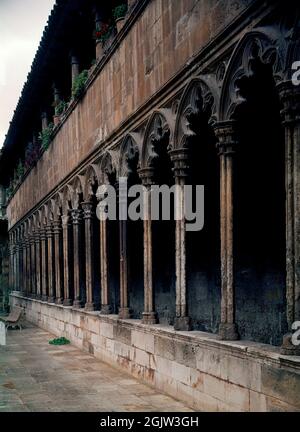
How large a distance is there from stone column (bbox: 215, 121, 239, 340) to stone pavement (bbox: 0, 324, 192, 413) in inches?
57.3

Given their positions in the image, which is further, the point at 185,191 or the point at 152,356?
the point at 152,356

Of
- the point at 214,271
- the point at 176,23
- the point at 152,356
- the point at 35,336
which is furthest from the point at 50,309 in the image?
the point at 176,23

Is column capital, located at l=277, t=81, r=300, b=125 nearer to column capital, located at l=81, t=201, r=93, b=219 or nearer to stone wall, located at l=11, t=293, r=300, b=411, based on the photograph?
stone wall, located at l=11, t=293, r=300, b=411

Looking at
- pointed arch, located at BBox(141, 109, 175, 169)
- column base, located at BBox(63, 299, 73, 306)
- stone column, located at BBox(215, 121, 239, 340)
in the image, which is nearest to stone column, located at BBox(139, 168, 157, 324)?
pointed arch, located at BBox(141, 109, 175, 169)

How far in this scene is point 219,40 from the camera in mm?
7578

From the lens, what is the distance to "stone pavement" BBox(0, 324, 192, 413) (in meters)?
8.72

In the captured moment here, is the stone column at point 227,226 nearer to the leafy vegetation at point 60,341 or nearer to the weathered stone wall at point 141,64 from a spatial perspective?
the weathered stone wall at point 141,64

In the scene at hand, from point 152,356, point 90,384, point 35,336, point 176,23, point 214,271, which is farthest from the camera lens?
point 35,336

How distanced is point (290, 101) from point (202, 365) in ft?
11.1

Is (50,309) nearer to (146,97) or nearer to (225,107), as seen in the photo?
(146,97)

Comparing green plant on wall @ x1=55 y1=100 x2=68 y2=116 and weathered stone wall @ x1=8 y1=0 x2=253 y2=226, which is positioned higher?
green plant on wall @ x1=55 y1=100 x2=68 y2=116

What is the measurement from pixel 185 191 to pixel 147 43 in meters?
2.70

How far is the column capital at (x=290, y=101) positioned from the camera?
5.93 metres

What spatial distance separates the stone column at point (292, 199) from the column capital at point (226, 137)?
1.43 m
